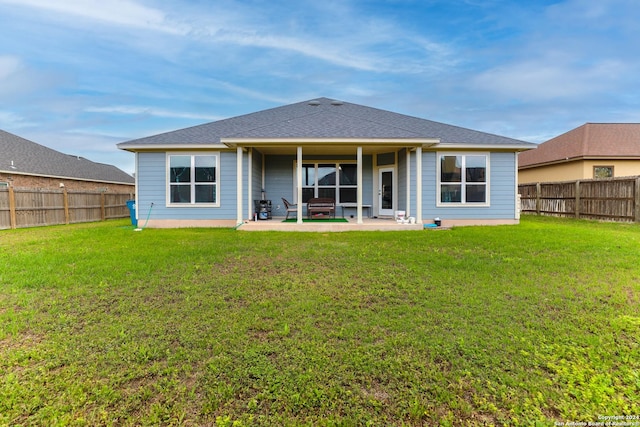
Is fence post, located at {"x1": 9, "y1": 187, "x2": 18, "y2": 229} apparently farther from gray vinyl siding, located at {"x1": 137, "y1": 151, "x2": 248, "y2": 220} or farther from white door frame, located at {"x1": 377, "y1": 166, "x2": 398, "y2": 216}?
white door frame, located at {"x1": 377, "y1": 166, "x2": 398, "y2": 216}

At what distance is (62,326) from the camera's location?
338 cm

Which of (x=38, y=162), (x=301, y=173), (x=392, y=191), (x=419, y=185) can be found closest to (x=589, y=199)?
(x=419, y=185)

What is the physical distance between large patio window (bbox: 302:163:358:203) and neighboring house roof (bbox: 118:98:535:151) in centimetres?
200

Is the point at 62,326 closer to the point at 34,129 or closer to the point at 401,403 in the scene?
the point at 401,403

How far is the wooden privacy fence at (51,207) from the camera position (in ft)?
39.3

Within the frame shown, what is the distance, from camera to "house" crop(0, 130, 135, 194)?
53.1ft

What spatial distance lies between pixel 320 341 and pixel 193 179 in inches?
383

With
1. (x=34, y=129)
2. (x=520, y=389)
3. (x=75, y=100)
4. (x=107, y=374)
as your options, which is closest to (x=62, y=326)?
(x=107, y=374)

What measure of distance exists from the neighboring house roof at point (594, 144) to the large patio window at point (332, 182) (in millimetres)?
13408

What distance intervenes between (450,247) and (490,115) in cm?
1873

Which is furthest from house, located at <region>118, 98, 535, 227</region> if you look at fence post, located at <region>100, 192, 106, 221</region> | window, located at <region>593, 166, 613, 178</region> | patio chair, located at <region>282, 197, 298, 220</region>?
window, located at <region>593, 166, 613, 178</region>

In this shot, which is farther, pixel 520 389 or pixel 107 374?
pixel 107 374

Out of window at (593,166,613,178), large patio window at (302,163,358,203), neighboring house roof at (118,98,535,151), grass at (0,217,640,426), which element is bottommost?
grass at (0,217,640,426)

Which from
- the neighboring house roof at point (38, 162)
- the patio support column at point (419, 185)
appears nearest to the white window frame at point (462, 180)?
the patio support column at point (419, 185)
